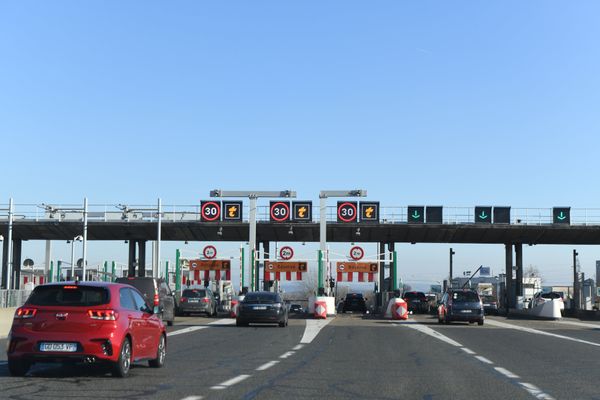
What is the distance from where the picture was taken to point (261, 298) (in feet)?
106

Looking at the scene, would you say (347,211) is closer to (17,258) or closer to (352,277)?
(352,277)

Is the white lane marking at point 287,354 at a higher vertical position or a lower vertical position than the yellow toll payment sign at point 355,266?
lower

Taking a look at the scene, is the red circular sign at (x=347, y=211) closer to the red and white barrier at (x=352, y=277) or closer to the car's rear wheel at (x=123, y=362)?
the red and white barrier at (x=352, y=277)

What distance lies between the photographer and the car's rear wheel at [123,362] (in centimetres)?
1282

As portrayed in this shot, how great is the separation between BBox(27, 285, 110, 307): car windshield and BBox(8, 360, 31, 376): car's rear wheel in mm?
943

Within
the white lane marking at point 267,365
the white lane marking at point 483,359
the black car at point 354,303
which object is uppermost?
the white lane marking at point 267,365

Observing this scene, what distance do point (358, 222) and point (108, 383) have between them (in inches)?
1823

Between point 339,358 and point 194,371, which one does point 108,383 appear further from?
point 339,358

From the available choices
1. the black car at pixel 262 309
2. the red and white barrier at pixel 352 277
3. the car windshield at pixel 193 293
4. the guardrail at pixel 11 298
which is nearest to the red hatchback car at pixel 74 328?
the black car at pixel 262 309

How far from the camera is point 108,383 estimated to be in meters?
12.4

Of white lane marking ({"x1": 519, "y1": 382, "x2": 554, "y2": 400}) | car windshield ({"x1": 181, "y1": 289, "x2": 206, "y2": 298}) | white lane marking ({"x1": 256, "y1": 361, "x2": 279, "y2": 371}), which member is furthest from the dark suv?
white lane marking ({"x1": 519, "y1": 382, "x2": 554, "y2": 400})

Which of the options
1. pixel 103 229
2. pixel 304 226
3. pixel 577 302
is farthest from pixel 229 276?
pixel 577 302

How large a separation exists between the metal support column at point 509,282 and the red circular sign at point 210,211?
2333cm

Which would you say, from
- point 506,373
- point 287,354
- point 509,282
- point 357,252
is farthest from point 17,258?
point 506,373
